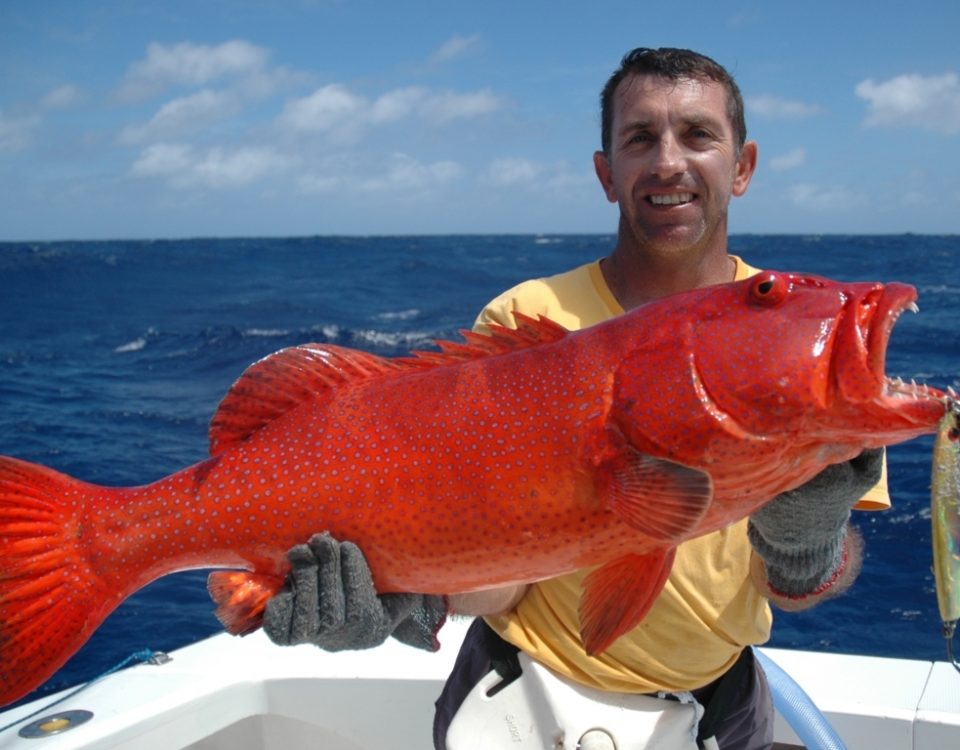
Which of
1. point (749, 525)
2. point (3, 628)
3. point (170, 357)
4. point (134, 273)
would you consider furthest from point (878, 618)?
point (134, 273)

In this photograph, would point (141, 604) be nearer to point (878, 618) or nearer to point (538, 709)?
point (538, 709)

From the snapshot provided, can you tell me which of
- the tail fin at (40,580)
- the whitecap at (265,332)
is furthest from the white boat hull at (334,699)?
the whitecap at (265,332)

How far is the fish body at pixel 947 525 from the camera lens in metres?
2.17

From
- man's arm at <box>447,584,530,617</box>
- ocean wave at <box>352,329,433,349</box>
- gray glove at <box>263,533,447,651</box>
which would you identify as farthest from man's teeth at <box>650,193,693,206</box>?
ocean wave at <box>352,329,433,349</box>

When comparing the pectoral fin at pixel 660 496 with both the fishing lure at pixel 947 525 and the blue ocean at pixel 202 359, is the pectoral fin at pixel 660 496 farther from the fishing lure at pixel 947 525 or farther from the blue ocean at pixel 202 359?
the blue ocean at pixel 202 359

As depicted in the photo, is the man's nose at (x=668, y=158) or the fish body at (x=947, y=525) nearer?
the fish body at (x=947, y=525)

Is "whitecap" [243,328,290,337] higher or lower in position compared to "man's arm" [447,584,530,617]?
lower

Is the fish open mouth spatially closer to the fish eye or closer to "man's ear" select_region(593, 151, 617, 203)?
the fish eye

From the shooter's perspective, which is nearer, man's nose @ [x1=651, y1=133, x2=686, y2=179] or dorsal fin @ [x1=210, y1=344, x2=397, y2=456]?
dorsal fin @ [x1=210, y1=344, x2=397, y2=456]

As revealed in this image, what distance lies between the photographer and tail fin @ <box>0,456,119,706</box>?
2.35m

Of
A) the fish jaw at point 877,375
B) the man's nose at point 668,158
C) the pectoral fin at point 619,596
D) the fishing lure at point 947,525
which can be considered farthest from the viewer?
the man's nose at point 668,158

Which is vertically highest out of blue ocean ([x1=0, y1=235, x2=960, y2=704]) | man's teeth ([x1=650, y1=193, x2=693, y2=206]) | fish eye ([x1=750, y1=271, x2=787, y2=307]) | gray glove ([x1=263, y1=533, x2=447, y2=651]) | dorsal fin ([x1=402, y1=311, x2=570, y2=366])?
man's teeth ([x1=650, y1=193, x2=693, y2=206])

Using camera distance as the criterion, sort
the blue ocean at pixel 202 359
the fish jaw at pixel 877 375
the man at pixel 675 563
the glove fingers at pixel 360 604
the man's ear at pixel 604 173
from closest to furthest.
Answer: the fish jaw at pixel 877 375 < the glove fingers at pixel 360 604 < the man at pixel 675 563 < the man's ear at pixel 604 173 < the blue ocean at pixel 202 359

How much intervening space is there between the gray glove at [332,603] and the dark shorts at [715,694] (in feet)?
1.56
